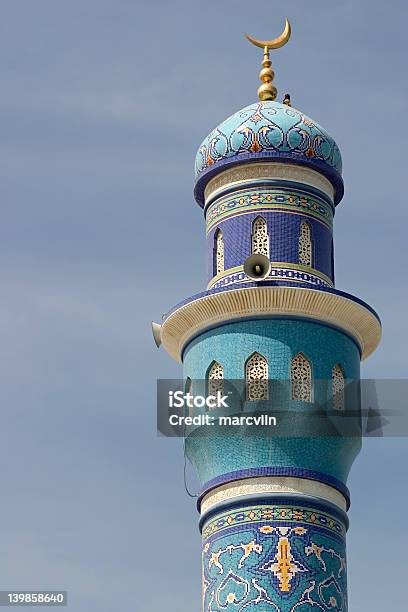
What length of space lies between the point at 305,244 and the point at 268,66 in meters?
3.32

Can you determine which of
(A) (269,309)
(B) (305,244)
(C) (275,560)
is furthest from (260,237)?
(C) (275,560)

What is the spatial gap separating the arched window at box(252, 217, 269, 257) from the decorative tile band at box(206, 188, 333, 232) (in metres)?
0.19

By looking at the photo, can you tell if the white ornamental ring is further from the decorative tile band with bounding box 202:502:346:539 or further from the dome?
the decorative tile band with bounding box 202:502:346:539

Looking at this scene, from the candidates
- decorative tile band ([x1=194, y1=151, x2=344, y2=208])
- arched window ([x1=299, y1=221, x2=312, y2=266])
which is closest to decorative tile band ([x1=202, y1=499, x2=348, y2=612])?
arched window ([x1=299, y1=221, x2=312, y2=266])

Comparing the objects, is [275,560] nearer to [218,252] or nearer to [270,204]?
[218,252]

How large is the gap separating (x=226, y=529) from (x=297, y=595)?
1.36m

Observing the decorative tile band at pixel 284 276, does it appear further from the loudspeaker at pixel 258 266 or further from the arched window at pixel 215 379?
the arched window at pixel 215 379

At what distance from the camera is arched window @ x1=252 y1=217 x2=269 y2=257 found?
27.5 m

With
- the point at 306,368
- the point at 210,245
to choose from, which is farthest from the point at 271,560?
the point at 210,245

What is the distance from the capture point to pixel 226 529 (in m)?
25.9

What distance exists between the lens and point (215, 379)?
26.9 m

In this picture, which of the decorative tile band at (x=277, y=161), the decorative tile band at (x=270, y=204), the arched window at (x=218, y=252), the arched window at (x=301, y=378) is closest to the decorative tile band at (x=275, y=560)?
the arched window at (x=301, y=378)

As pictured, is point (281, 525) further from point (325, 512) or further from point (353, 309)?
point (353, 309)

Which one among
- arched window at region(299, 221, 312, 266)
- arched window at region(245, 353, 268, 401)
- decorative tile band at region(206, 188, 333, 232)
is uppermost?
decorative tile band at region(206, 188, 333, 232)
